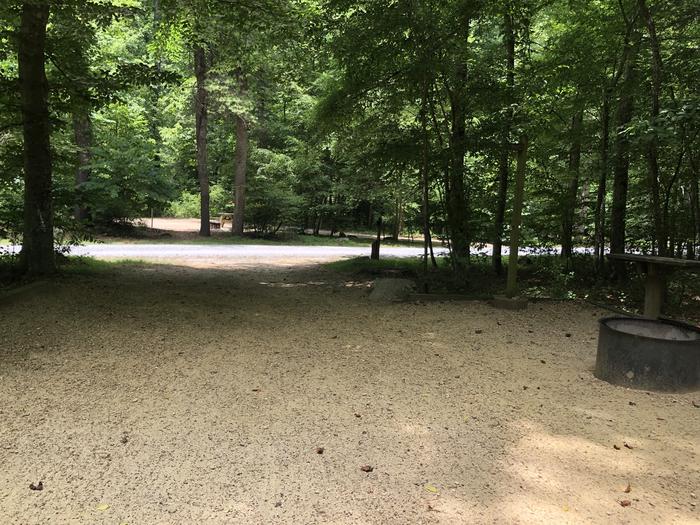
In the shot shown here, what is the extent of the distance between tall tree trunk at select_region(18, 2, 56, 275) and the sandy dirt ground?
5.75ft

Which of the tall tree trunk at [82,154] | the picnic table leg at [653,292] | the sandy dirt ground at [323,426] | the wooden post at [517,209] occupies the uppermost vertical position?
the tall tree trunk at [82,154]

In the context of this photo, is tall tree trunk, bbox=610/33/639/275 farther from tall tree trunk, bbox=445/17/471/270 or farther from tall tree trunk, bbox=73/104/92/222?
tall tree trunk, bbox=73/104/92/222

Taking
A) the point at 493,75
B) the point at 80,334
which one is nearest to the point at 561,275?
the point at 493,75

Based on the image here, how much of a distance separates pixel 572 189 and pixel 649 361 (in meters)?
5.84

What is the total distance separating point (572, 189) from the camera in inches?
370

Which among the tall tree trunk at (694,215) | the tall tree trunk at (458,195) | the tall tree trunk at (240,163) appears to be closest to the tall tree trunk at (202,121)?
the tall tree trunk at (240,163)

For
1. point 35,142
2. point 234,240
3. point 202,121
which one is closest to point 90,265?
point 35,142

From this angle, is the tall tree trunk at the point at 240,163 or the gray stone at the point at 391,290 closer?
the gray stone at the point at 391,290

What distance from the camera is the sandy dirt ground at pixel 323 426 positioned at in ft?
8.62

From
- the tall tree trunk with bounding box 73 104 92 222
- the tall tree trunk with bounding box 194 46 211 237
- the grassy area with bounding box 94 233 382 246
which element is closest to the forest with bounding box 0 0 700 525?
the grassy area with bounding box 94 233 382 246

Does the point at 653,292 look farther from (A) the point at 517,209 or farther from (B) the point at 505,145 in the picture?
(B) the point at 505,145

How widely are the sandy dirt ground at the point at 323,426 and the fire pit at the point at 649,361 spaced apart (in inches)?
4.7

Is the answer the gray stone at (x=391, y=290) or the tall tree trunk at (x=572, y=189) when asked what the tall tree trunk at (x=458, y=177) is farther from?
the tall tree trunk at (x=572, y=189)

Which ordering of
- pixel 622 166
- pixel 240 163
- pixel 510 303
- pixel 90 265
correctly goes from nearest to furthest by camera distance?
1. pixel 510 303
2. pixel 622 166
3. pixel 90 265
4. pixel 240 163
